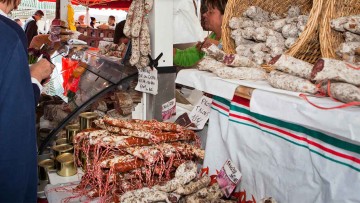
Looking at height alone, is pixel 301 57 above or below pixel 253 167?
above

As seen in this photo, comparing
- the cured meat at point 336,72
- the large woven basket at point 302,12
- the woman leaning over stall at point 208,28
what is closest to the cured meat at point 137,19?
the large woven basket at point 302,12

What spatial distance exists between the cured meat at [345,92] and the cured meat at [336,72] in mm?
52

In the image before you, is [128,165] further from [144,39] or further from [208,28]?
[208,28]

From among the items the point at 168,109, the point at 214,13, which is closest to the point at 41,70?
the point at 168,109

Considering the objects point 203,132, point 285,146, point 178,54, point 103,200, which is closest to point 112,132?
point 103,200

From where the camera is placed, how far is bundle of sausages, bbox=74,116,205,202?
6.89 ft

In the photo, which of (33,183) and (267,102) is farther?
(33,183)

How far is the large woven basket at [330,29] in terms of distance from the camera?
169 centimetres

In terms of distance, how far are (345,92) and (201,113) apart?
1318 millimetres

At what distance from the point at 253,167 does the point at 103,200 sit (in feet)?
2.94

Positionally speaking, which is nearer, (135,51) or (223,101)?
(223,101)

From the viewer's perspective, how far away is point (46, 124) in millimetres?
3184

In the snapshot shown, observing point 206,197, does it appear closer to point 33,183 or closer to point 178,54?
point 33,183

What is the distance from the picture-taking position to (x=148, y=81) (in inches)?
111
